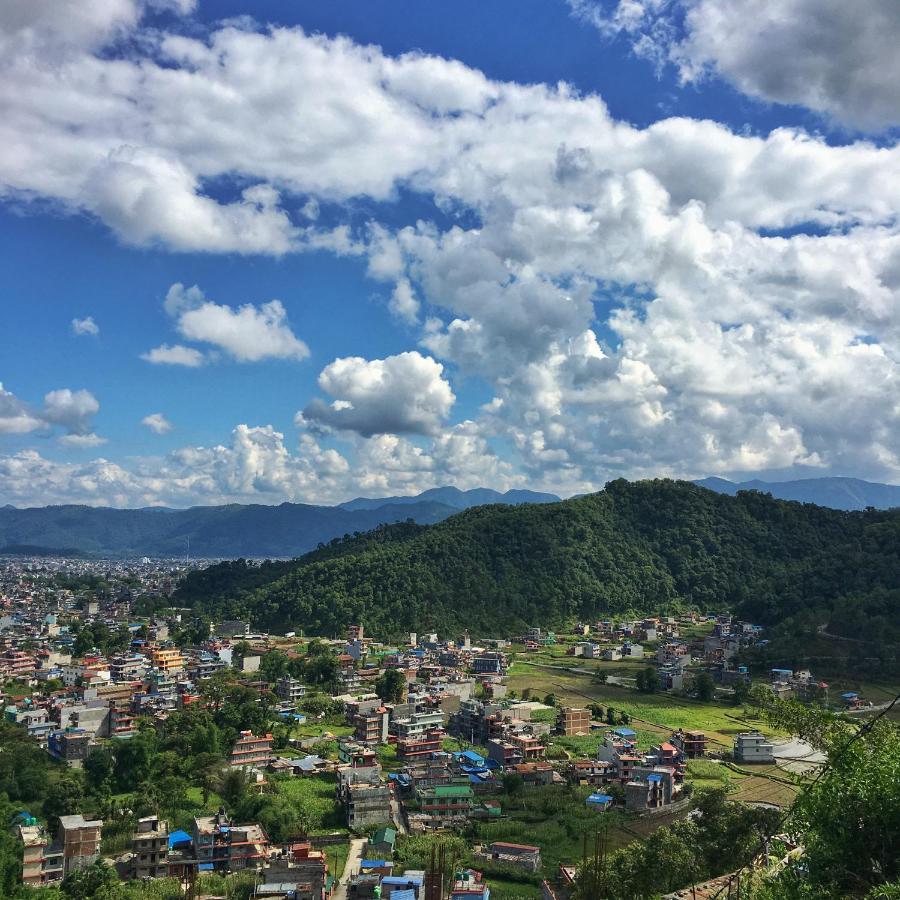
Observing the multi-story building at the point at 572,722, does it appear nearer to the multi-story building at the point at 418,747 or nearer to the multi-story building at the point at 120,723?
the multi-story building at the point at 418,747

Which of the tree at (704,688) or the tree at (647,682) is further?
the tree at (647,682)

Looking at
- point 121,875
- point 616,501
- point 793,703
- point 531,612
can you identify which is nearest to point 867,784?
point 793,703

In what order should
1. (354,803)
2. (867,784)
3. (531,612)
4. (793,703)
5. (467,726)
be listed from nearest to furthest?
1. (867,784)
2. (793,703)
3. (354,803)
4. (467,726)
5. (531,612)

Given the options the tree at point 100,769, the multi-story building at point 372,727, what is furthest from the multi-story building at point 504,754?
the tree at point 100,769

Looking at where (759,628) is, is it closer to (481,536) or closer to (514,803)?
(481,536)

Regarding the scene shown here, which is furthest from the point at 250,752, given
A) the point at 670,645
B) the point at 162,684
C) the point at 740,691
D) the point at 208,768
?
the point at 670,645
